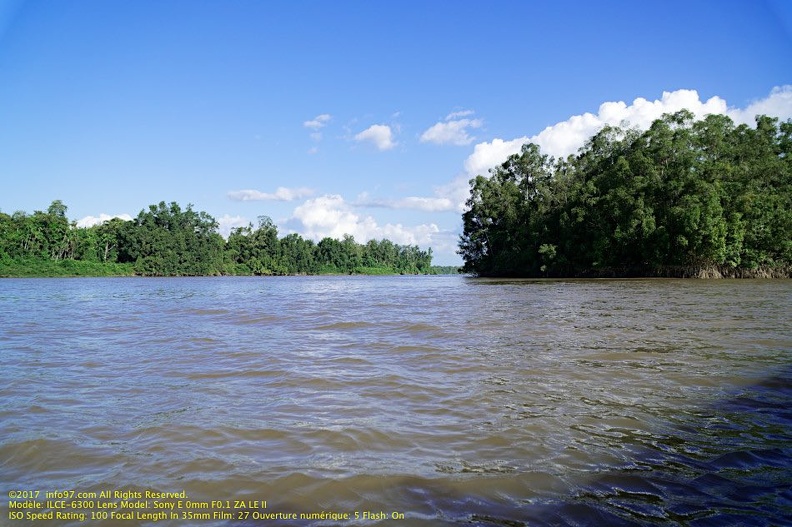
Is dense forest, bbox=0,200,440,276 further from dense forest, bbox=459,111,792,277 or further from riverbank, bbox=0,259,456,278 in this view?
dense forest, bbox=459,111,792,277

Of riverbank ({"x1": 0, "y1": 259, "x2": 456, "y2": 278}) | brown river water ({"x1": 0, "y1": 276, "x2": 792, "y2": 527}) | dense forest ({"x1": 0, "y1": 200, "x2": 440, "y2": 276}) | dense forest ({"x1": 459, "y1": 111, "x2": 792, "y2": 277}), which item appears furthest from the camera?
dense forest ({"x1": 0, "y1": 200, "x2": 440, "y2": 276})

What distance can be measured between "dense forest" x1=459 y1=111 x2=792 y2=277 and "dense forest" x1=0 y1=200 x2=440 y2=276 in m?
76.0

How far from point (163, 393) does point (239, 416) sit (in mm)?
1649

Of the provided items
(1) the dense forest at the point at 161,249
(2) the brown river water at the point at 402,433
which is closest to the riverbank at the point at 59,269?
(1) the dense forest at the point at 161,249

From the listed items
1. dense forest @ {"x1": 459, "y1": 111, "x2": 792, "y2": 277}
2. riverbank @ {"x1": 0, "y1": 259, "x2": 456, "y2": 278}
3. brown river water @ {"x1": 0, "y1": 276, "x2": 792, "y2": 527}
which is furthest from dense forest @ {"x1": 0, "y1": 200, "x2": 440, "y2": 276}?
brown river water @ {"x1": 0, "y1": 276, "x2": 792, "y2": 527}

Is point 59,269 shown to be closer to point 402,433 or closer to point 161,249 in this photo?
point 161,249

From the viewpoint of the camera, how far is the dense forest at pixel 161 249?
79000mm

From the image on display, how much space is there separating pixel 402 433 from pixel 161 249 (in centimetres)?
10728

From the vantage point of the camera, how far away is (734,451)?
3797 millimetres

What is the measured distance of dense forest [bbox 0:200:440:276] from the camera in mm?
79000

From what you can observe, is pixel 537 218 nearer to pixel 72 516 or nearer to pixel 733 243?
pixel 733 243

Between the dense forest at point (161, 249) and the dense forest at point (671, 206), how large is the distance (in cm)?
7601

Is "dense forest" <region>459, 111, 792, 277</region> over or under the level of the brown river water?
over

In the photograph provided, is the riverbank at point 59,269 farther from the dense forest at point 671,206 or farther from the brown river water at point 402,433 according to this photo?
the brown river water at point 402,433
